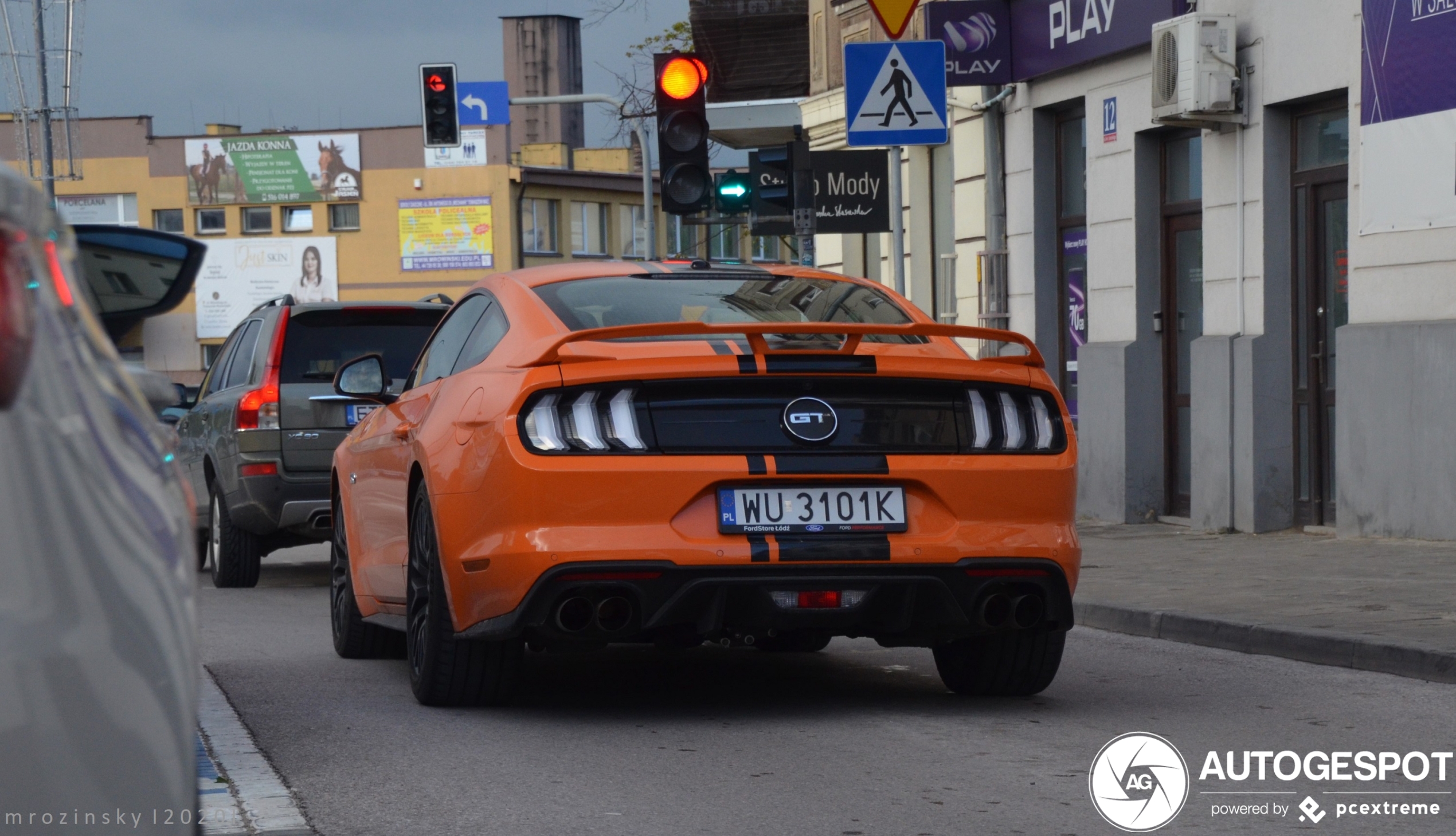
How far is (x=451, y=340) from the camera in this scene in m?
7.57

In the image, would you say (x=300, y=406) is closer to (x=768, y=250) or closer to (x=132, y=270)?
(x=132, y=270)

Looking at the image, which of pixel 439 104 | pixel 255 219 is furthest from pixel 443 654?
pixel 255 219

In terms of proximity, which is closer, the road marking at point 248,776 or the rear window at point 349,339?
the road marking at point 248,776

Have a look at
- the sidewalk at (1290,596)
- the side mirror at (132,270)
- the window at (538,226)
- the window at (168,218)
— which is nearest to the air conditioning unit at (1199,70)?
the sidewalk at (1290,596)

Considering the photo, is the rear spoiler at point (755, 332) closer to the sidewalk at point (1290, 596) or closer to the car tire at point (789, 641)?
the car tire at point (789, 641)

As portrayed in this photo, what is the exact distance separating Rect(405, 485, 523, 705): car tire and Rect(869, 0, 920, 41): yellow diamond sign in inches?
285

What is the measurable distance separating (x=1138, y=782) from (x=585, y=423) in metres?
1.89

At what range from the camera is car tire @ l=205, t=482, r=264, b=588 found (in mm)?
13023

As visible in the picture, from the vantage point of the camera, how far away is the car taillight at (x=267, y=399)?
40.8 ft

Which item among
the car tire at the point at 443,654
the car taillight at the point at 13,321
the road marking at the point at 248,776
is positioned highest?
the car taillight at the point at 13,321

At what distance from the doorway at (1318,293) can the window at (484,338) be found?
8043mm

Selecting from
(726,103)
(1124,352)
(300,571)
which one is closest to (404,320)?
(300,571)

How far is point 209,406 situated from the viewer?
13.6 meters

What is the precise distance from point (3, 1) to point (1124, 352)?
10838 millimetres
